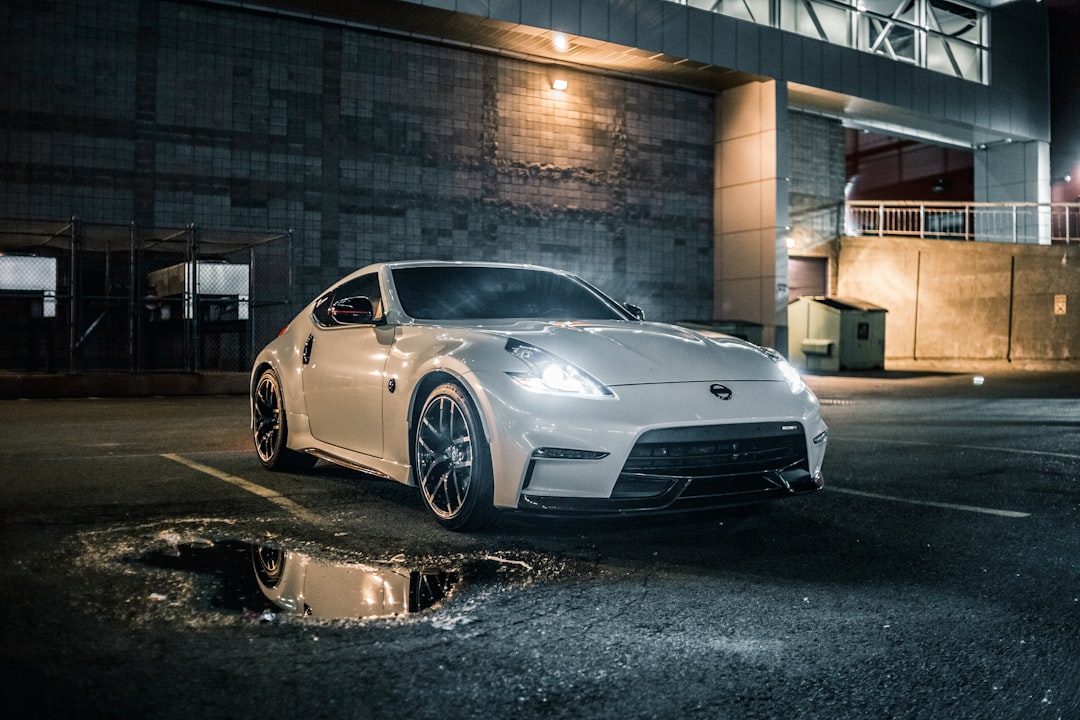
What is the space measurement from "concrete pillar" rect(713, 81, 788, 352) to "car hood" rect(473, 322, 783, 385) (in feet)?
57.5

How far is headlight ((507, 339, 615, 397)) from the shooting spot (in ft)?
14.9

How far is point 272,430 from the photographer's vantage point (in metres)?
6.78

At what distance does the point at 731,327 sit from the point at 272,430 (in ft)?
51.4

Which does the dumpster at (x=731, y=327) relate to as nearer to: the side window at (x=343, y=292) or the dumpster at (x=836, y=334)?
the dumpster at (x=836, y=334)

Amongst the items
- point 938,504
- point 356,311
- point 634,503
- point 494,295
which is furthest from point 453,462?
point 938,504

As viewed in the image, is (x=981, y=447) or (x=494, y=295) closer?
(x=494, y=295)

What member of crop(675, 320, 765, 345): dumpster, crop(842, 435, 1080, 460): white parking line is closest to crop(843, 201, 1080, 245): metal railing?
crop(675, 320, 765, 345): dumpster

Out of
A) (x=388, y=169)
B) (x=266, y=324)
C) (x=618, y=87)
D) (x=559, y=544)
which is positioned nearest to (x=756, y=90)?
(x=618, y=87)

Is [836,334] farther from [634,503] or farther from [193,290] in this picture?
[634,503]

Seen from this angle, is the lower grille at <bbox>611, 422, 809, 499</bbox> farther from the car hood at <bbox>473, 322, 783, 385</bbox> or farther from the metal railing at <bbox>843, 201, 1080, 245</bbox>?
the metal railing at <bbox>843, 201, 1080, 245</bbox>

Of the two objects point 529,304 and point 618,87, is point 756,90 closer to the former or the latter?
point 618,87

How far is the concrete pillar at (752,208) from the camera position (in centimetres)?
2253

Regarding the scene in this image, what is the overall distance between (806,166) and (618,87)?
235 inches

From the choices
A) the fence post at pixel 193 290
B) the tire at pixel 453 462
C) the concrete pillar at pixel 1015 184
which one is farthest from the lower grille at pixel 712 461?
the concrete pillar at pixel 1015 184
